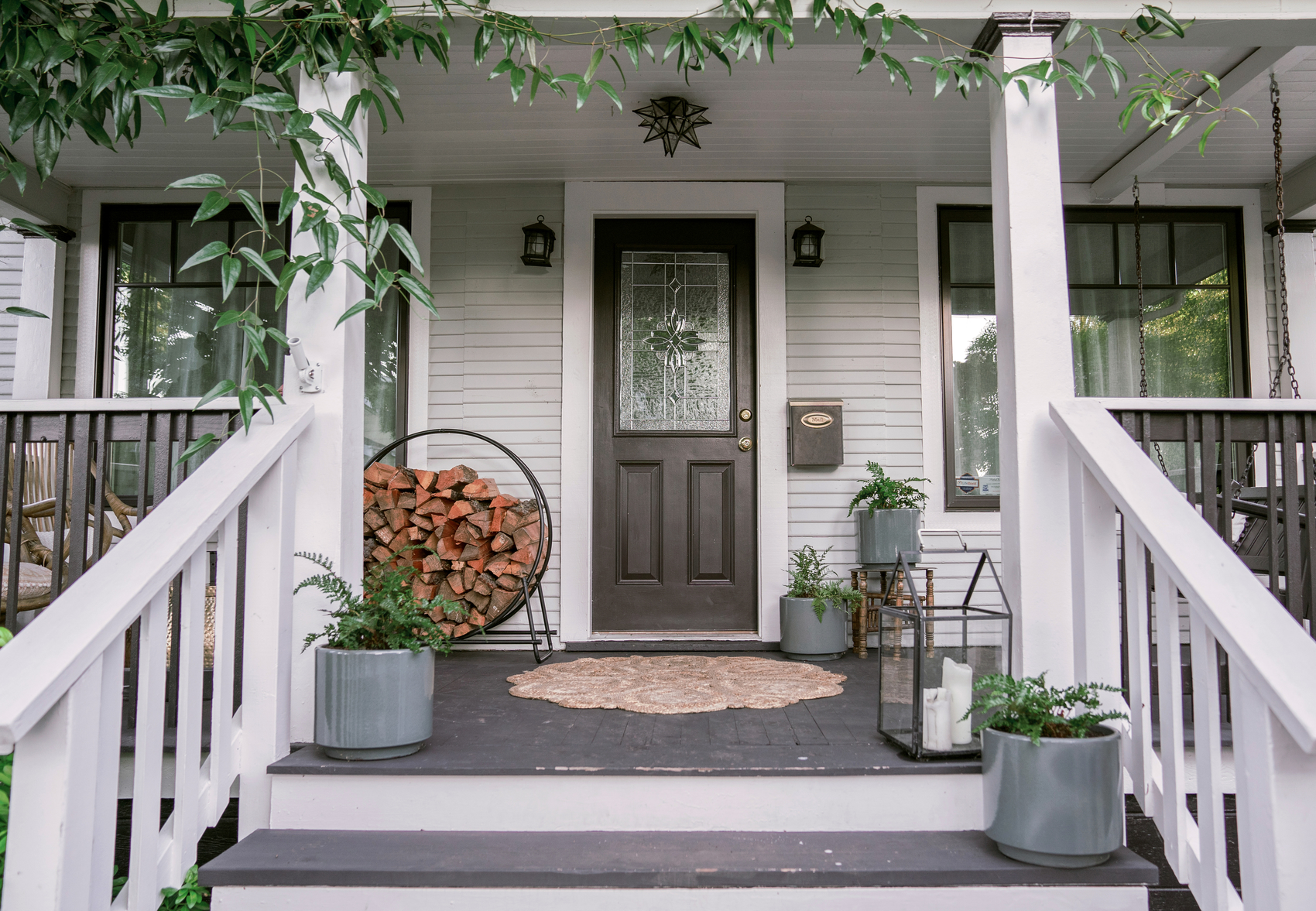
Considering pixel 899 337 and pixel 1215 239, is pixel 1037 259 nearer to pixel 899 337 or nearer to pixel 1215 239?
pixel 899 337

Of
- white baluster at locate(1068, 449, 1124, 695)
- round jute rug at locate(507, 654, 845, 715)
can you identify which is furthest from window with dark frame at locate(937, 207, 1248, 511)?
white baluster at locate(1068, 449, 1124, 695)

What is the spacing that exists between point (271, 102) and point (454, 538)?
208cm

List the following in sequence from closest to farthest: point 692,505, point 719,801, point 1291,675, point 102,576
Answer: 1. point 1291,675
2. point 102,576
3. point 719,801
4. point 692,505

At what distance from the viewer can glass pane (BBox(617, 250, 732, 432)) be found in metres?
4.05

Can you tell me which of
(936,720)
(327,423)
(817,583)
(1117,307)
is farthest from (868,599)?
(327,423)

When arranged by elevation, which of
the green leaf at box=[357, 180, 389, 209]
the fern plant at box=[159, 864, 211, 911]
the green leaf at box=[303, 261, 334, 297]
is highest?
the green leaf at box=[357, 180, 389, 209]

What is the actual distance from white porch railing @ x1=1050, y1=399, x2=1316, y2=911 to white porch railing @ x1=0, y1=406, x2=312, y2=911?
1.96 metres

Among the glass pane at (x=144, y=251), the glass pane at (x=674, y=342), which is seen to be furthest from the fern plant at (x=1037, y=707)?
the glass pane at (x=144, y=251)

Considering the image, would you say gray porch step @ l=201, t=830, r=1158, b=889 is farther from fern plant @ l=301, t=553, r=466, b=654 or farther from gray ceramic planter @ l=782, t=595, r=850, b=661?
gray ceramic planter @ l=782, t=595, r=850, b=661

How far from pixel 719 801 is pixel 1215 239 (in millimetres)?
3853

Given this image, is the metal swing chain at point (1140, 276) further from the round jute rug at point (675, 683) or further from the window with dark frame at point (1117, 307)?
the round jute rug at point (675, 683)

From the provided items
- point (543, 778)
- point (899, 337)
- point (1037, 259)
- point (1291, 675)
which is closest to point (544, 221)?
point (899, 337)

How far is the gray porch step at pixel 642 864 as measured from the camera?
5.90ft

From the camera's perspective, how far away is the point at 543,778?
2010 millimetres
